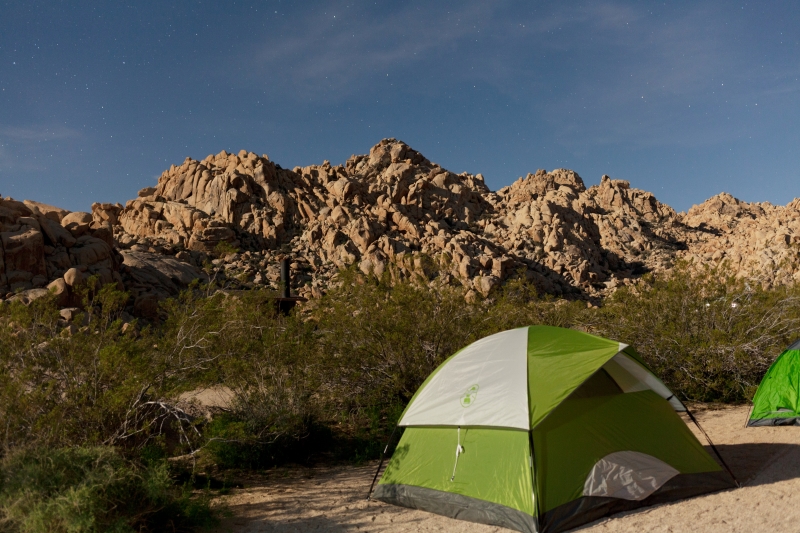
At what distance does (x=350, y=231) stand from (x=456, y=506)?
39.0m

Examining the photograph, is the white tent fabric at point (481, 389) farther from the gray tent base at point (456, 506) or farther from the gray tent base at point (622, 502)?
the gray tent base at point (622, 502)

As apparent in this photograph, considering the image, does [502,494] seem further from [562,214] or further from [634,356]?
[562,214]

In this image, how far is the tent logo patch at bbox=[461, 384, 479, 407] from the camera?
613 cm

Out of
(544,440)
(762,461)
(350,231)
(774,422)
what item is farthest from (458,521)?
(350,231)

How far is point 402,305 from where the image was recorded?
11.7m

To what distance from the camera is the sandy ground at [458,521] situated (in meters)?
5.34

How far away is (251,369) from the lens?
360 inches

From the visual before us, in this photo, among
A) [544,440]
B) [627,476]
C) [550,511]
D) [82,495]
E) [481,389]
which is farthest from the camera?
[481,389]

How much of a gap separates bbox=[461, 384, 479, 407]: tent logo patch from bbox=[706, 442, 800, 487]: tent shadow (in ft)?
10.9

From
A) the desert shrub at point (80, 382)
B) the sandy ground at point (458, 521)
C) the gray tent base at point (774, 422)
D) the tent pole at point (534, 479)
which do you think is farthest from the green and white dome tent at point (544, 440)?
the gray tent base at point (774, 422)

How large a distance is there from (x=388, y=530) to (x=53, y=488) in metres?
3.06

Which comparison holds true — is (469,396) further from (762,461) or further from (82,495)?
(762,461)

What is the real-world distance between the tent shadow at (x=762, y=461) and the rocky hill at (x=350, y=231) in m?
20.6

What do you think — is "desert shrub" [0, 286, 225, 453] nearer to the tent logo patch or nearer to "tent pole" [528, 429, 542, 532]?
the tent logo patch
